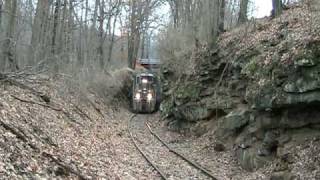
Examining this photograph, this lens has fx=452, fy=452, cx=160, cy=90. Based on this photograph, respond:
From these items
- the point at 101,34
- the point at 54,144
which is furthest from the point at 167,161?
the point at 101,34

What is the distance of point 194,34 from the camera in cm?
3028

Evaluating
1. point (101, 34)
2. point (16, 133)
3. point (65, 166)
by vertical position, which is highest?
point (101, 34)

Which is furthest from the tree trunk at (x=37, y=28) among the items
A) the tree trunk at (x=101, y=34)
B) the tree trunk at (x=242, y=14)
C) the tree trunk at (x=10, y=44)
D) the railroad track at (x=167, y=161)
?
the tree trunk at (x=101, y=34)

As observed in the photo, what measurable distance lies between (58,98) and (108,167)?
972 cm

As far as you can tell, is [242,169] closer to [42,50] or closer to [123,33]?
[42,50]

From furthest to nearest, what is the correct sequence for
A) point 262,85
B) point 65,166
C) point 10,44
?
point 10,44 < point 262,85 < point 65,166

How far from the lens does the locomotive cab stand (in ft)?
135

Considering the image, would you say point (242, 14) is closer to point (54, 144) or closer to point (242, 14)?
point (242, 14)

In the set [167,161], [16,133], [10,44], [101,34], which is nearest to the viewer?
[16,133]

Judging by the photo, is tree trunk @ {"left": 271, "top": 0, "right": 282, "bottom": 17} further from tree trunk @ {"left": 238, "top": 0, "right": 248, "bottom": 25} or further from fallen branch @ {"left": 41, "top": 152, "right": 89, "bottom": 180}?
fallen branch @ {"left": 41, "top": 152, "right": 89, "bottom": 180}

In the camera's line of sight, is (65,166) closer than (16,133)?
Yes

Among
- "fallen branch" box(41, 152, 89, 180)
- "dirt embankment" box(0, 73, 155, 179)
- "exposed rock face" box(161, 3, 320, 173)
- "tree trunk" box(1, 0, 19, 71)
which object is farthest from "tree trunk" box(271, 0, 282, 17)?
"fallen branch" box(41, 152, 89, 180)

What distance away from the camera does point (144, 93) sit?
41188 millimetres

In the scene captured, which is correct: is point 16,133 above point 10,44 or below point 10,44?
below
